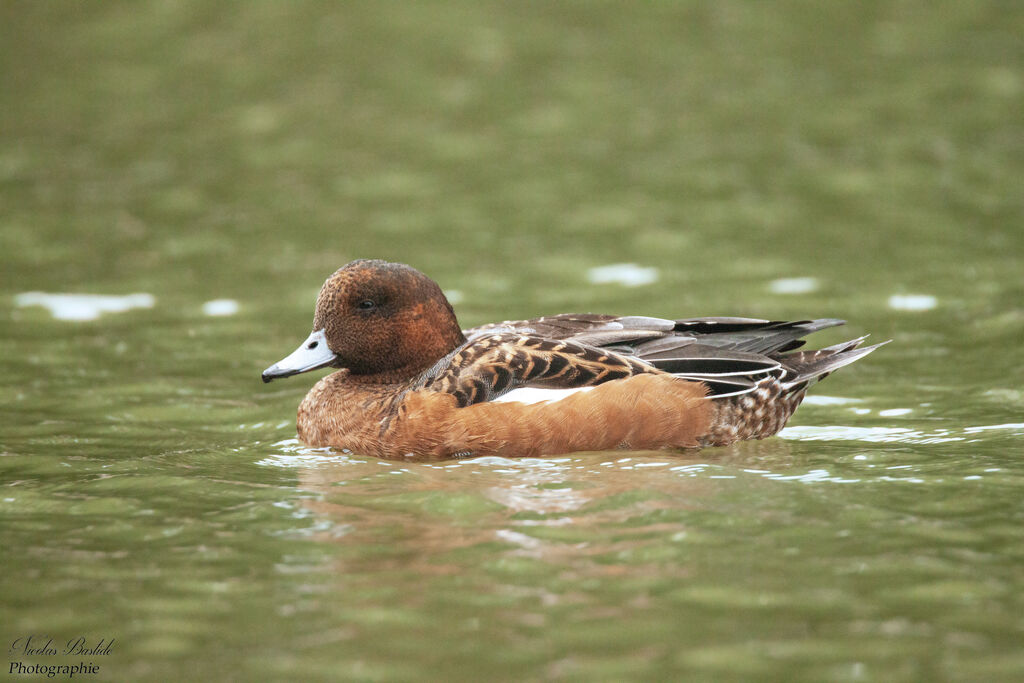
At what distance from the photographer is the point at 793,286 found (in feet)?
37.1

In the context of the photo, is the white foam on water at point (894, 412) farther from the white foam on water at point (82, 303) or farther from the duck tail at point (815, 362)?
the white foam on water at point (82, 303)

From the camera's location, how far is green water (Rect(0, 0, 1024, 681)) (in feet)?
17.6

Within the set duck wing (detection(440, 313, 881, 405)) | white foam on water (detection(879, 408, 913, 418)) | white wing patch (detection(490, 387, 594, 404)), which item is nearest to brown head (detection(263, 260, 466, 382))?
duck wing (detection(440, 313, 881, 405))

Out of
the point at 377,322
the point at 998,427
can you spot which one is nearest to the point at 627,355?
the point at 377,322

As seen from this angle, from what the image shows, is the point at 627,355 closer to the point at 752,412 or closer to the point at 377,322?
the point at 752,412

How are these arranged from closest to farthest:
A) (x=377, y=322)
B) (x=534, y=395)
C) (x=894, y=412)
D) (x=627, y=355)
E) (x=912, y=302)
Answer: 1. (x=534, y=395)
2. (x=627, y=355)
3. (x=377, y=322)
4. (x=894, y=412)
5. (x=912, y=302)

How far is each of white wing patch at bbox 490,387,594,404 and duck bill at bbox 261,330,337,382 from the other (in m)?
1.17

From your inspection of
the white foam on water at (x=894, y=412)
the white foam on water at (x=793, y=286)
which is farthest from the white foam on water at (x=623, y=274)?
the white foam on water at (x=894, y=412)

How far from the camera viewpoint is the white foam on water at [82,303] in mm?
11023

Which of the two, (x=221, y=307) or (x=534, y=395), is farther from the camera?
(x=221, y=307)

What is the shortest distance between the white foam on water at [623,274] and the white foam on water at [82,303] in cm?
367

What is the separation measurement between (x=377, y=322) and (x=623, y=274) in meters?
4.02

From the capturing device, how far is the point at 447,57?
16438 millimetres

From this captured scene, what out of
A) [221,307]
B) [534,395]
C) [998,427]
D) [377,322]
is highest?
[221,307]
